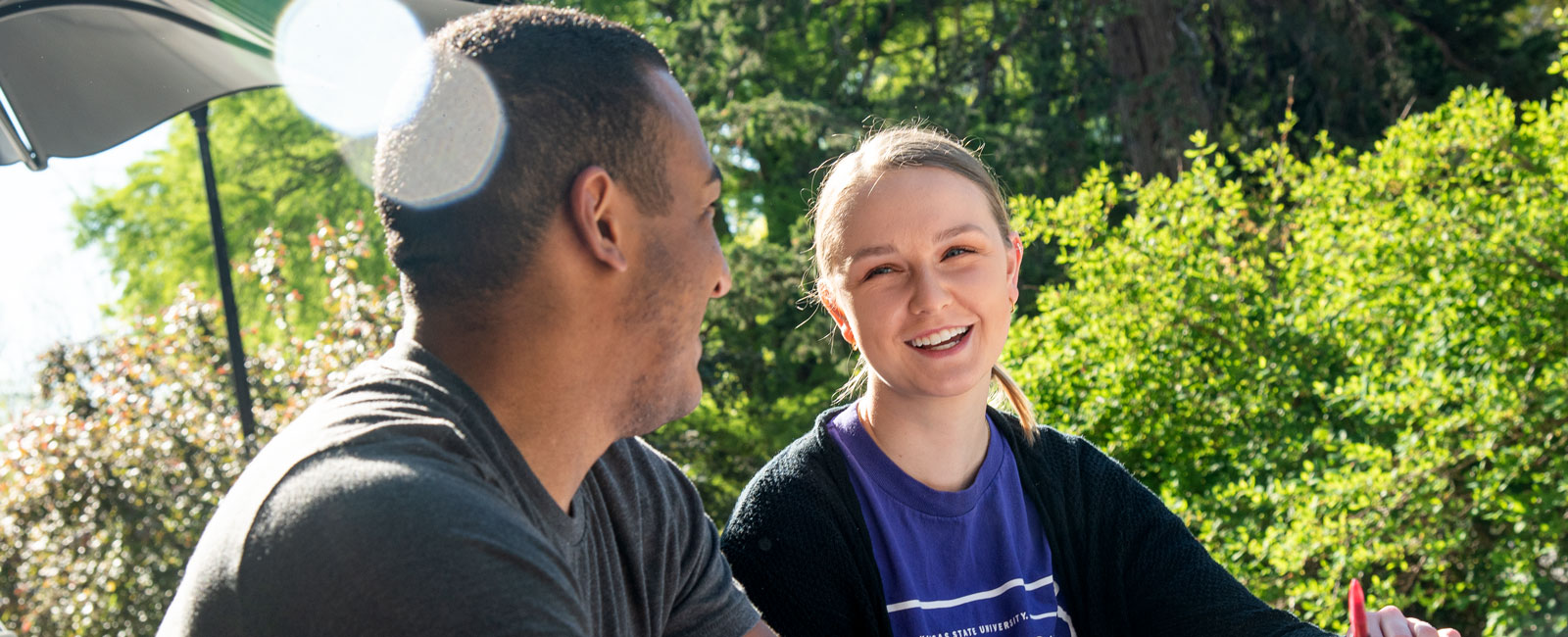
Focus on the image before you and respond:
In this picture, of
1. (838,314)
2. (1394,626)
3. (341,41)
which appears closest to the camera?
(1394,626)

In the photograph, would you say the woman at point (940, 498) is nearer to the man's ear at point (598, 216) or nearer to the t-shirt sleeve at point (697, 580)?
the t-shirt sleeve at point (697, 580)

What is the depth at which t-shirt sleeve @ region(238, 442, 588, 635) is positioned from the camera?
917mm

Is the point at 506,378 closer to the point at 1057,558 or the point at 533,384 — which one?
the point at 533,384

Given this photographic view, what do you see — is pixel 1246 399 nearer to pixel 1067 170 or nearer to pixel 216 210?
pixel 216 210

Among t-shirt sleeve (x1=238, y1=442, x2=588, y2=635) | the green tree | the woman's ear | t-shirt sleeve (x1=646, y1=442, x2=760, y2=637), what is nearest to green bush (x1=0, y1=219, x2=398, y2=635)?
the green tree

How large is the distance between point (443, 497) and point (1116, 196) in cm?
355

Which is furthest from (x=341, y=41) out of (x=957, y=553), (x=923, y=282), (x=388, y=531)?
(x=388, y=531)

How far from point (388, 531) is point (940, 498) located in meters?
1.26

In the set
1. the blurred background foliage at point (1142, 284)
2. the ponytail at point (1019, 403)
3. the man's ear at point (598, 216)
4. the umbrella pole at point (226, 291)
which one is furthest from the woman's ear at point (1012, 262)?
the umbrella pole at point (226, 291)

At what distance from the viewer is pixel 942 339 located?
6.79ft

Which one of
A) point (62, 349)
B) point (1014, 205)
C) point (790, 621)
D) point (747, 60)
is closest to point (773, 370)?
point (747, 60)

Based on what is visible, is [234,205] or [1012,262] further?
[234,205]

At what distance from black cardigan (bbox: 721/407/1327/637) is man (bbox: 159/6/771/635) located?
54 centimetres

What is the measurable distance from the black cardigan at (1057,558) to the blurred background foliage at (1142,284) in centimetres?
128
